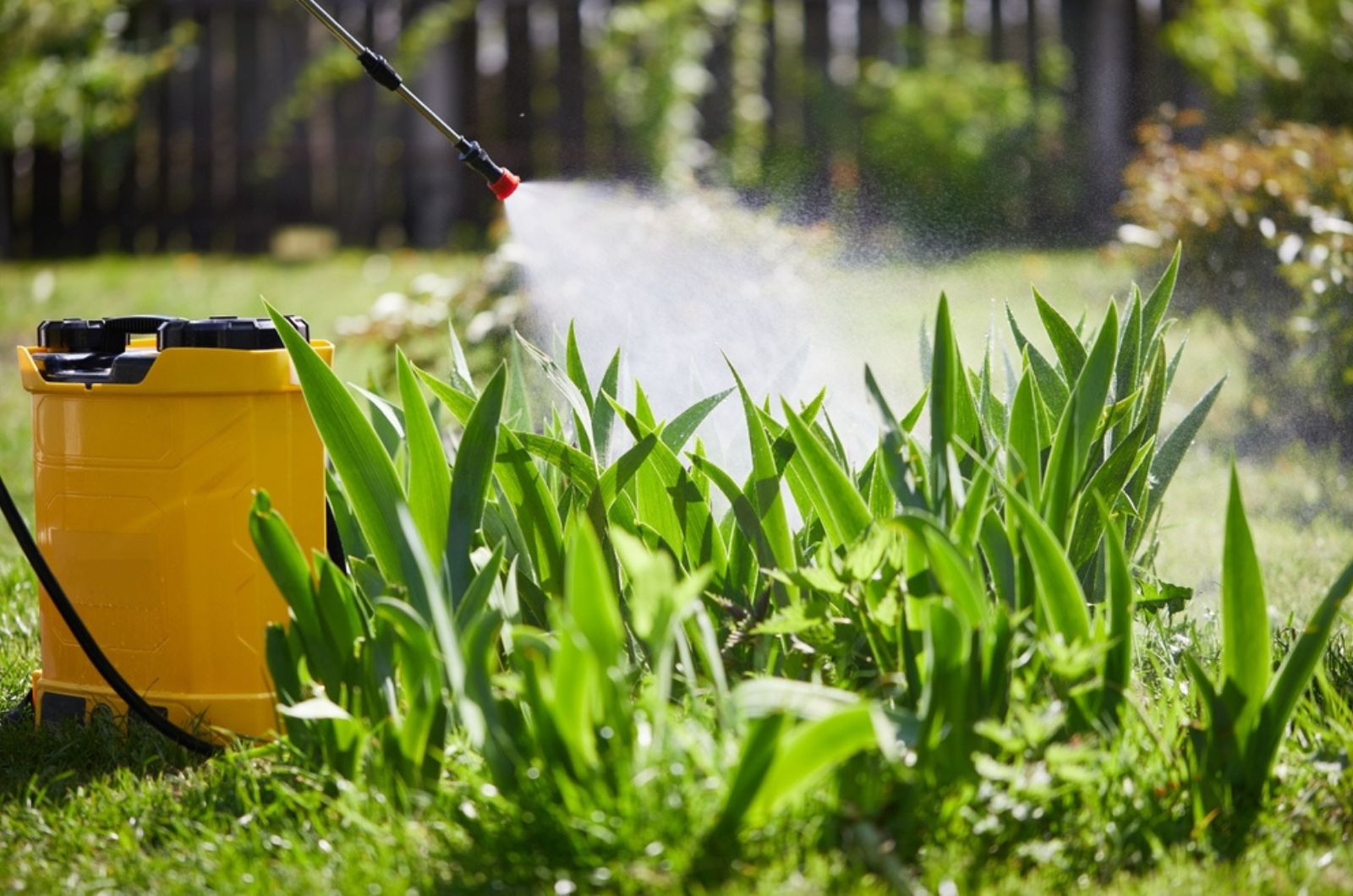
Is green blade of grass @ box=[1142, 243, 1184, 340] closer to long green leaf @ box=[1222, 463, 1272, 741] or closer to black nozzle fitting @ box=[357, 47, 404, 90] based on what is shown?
long green leaf @ box=[1222, 463, 1272, 741]

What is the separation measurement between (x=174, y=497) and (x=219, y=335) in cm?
26

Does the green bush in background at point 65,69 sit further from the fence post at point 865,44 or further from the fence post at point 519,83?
the fence post at point 865,44

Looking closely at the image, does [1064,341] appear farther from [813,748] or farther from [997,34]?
[997,34]

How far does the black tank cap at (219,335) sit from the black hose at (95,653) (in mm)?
349

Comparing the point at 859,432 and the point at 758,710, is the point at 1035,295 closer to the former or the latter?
the point at 859,432

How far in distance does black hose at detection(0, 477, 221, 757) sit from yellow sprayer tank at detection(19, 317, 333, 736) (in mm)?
69

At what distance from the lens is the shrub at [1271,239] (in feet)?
14.0

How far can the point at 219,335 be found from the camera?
2.22 m

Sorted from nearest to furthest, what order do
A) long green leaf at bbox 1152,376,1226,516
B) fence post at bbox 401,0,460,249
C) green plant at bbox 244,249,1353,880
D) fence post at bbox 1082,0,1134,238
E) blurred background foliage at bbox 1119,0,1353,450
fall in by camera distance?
1. green plant at bbox 244,249,1353,880
2. long green leaf at bbox 1152,376,1226,516
3. blurred background foliage at bbox 1119,0,1353,450
4. fence post at bbox 1082,0,1134,238
5. fence post at bbox 401,0,460,249

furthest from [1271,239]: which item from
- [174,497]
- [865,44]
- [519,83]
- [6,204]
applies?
[6,204]

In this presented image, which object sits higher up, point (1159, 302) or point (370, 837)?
point (1159, 302)

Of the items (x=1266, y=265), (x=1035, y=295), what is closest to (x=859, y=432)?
(x=1035, y=295)

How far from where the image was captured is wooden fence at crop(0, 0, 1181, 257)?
30.1 feet

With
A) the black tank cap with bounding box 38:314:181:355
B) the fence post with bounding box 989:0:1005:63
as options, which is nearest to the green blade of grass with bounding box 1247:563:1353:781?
the black tank cap with bounding box 38:314:181:355
